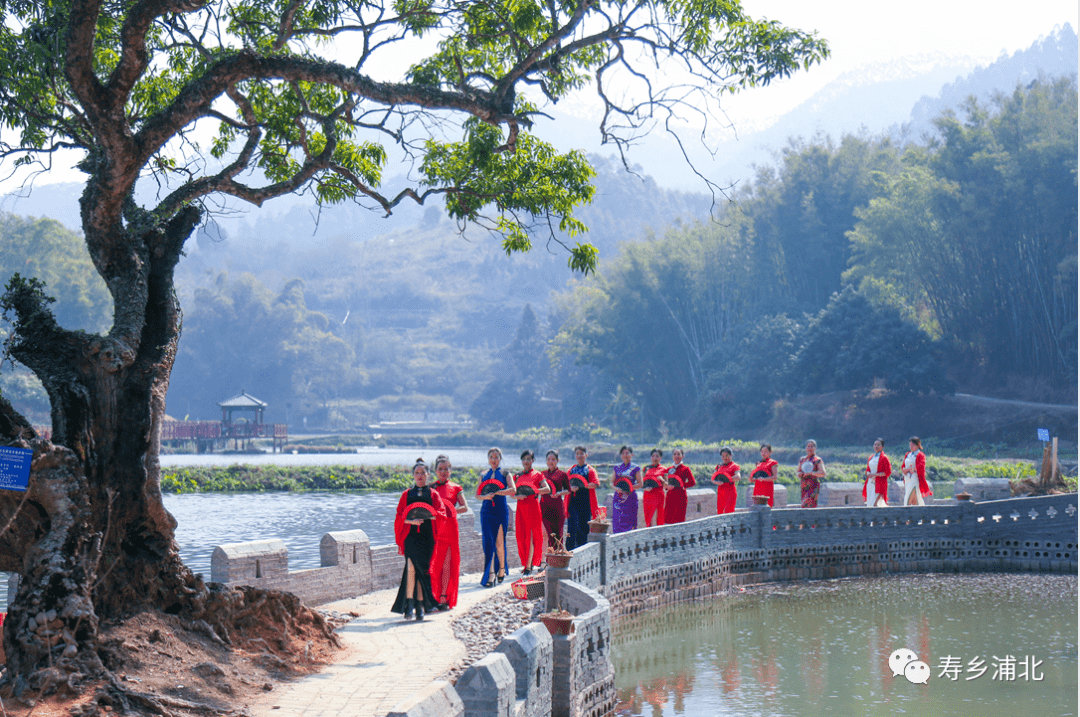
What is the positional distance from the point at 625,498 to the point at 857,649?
385cm

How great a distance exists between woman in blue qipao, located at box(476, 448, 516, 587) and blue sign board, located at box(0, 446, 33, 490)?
6198 millimetres

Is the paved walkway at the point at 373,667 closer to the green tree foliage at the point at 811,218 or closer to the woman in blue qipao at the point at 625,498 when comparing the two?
the woman in blue qipao at the point at 625,498

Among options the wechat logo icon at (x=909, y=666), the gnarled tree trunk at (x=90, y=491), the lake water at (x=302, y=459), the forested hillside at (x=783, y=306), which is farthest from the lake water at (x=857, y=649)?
the lake water at (x=302, y=459)

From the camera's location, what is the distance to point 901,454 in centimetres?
4491

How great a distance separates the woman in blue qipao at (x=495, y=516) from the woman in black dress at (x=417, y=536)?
5.19 feet

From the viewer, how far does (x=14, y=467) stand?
634 centimetres

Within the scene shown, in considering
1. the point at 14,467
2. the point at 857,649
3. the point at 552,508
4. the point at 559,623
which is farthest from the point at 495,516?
the point at 14,467

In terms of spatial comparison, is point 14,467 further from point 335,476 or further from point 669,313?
point 669,313

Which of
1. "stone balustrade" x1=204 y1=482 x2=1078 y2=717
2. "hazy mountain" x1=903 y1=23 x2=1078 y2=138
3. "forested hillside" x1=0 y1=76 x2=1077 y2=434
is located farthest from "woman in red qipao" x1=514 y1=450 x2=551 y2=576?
"hazy mountain" x1=903 y1=23 x2=1078 y2=138

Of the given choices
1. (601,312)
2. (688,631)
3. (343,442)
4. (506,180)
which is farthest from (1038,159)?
(343,442)

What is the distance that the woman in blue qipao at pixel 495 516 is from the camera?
40.3 feet

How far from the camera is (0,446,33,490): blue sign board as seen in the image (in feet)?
20.7

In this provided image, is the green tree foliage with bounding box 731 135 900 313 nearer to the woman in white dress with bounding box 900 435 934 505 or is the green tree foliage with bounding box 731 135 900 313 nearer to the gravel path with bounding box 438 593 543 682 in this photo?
the woman in white dress with bounding box 900 435 934 505

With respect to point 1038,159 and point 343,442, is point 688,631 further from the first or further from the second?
point 343,442
